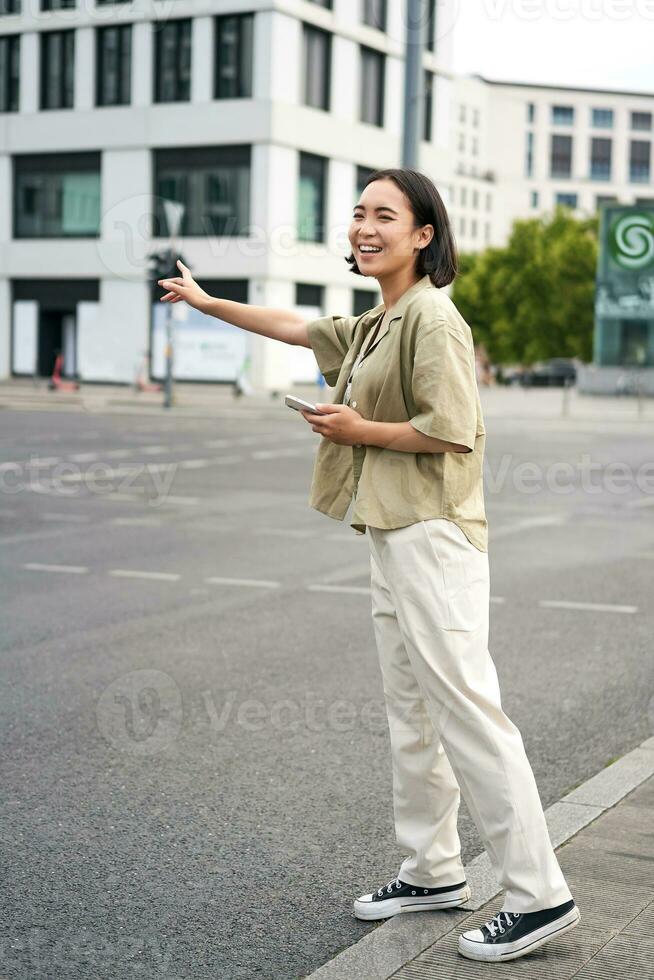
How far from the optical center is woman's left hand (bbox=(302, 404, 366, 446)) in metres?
3.34

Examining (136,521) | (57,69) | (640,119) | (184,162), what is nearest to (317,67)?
(184,162)

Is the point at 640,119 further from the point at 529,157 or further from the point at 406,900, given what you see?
the point at 406,900

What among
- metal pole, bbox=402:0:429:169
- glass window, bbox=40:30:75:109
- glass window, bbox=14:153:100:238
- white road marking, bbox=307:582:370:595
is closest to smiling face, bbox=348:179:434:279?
white road marking, bbox=307:582:370:595

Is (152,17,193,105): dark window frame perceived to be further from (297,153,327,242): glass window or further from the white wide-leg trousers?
the white wide-leg trousers

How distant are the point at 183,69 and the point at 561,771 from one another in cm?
4493

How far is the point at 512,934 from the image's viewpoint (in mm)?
3375

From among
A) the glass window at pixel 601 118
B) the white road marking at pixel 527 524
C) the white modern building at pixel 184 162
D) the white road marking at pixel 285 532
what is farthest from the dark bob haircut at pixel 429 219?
the glass window at pixel 601 118

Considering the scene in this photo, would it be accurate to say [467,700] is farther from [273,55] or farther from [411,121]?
[273,55]

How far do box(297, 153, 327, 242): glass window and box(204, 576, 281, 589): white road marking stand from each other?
39.0m

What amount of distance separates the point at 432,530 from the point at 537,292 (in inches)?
3026

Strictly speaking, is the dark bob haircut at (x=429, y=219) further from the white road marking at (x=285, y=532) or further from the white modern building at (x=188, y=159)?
the white modern building at (x=188, y=159)

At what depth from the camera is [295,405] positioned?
3.33 metres

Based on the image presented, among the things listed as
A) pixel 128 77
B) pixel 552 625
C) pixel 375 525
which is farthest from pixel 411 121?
pixel 128 77

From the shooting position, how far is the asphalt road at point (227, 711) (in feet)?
12.1
